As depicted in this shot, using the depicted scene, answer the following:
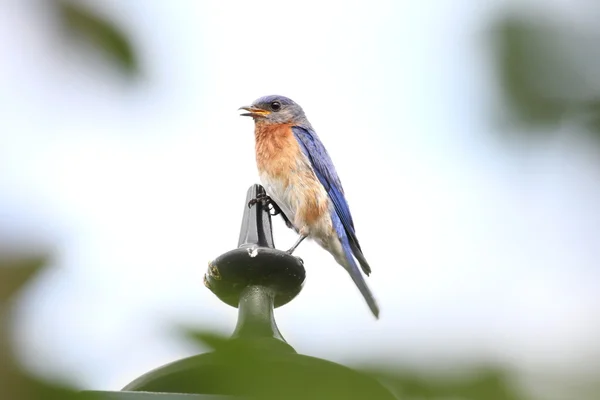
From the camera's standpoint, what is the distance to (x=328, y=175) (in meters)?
7.37

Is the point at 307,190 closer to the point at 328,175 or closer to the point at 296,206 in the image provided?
the point at 296,206

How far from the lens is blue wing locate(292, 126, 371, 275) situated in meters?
7.07

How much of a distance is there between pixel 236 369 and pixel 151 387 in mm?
1645

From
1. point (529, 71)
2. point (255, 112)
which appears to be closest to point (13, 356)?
point (529, 71)

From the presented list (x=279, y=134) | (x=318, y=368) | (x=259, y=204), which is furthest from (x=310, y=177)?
(x=318, y=368)

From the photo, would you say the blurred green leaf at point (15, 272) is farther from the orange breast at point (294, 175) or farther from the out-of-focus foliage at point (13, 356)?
the orange breast at point (294, 175)

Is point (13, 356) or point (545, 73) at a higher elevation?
point (545, 73)

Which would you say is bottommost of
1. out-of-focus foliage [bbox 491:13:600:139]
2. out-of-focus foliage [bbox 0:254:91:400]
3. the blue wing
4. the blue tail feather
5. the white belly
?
out-of-focus foliage [bbox 0:254:91:400]

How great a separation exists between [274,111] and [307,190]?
1.25m

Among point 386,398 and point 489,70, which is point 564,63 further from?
point 386,398

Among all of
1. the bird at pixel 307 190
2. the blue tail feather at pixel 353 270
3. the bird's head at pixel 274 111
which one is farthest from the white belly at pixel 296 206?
the bird's head at pixel 274 111

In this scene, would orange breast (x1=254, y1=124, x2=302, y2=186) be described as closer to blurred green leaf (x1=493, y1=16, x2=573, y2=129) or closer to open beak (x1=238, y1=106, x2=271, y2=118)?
open beak (x1=238, y1=106, x2=271, y2=118)

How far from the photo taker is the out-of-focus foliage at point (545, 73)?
0.63 metres

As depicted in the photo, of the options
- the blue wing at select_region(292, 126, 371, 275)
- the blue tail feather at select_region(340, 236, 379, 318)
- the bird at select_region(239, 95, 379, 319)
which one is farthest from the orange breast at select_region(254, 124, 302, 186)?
the blue tail feather at select_region(340, 236, 379, 318)
